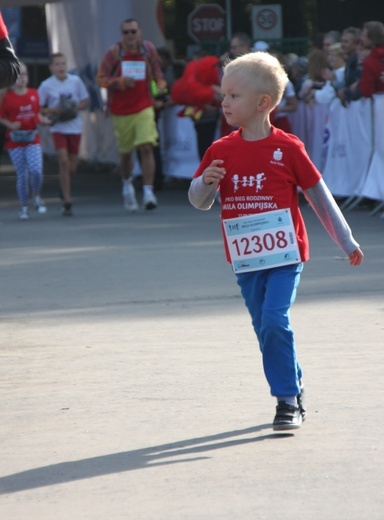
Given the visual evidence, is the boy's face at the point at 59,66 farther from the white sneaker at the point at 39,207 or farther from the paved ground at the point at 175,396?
the paved ground at the point at 175,396

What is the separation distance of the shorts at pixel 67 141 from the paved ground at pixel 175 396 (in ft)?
14.5

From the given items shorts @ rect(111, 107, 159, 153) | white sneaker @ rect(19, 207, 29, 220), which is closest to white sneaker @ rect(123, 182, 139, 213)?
shorts @ rect(111, 107, 159, 153)

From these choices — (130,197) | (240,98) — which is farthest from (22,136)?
(240,98)

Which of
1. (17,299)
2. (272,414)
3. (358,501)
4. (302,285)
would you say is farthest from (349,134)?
(358,501)

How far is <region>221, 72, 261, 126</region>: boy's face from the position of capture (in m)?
4.98

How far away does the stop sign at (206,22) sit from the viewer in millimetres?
25328

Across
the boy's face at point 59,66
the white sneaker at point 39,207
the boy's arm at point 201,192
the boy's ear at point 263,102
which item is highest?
the boy's ear at point 263,102

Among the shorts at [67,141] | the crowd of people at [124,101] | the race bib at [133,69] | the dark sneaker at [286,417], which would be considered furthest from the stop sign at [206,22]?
the dark sneaker at [286,417]

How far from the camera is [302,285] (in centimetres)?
868

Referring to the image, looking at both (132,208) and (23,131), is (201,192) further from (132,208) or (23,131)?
(132,208)

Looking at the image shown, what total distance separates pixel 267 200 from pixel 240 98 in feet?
1.37

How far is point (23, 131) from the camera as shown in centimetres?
1444

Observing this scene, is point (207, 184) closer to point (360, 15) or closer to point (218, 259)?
point (218, 259)

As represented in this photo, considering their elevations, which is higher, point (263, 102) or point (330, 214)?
point (263, 102)
